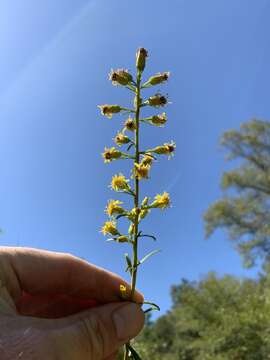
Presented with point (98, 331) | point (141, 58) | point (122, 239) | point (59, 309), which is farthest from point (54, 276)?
point (141, 58)

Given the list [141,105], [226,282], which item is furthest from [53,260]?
[226,282]

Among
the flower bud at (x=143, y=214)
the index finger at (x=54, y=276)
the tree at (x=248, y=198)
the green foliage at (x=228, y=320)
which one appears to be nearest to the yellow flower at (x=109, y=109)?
the flower bud at (x=143, y=214)

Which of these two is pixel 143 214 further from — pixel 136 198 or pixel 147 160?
pixel 147 160

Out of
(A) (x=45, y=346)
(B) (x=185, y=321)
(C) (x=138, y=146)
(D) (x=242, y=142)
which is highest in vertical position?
(D) (x=242, y=142)

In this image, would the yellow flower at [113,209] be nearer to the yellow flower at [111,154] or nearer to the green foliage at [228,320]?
the yellow flower at [111,154]

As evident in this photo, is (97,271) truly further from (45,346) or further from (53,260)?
(45,346)

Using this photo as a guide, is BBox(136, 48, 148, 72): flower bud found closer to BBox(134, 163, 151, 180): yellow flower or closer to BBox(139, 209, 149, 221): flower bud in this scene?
BBox(134, 163, 151, 180): yellow flower
